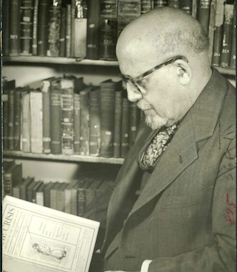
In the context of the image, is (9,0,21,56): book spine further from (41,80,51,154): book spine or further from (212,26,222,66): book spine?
(212,26,222,66): book spine

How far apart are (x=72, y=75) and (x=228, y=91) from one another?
3.11ft

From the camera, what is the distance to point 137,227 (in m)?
1.21

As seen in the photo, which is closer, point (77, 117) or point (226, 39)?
point (226, 39)

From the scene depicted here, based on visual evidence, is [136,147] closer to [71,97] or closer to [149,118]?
[149,118]

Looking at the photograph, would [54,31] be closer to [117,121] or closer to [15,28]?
[15,28]

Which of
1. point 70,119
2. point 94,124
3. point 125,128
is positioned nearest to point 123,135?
point 125,128

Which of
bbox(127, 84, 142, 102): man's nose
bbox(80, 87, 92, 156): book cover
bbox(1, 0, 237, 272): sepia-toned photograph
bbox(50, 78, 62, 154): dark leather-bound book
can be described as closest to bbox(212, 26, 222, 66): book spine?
bbox(1, 0, 237, 272): sepia-toned photograph

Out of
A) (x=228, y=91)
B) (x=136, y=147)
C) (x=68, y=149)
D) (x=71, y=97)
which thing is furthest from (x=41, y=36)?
(x=228, y=91)

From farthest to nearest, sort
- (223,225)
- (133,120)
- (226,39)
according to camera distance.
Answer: (133,120)
(226,39)
(223,225)

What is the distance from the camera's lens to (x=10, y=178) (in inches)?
69.6

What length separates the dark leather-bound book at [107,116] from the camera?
159 cm

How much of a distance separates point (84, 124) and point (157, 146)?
1.48 ft

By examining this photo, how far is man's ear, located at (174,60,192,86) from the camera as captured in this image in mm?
1070

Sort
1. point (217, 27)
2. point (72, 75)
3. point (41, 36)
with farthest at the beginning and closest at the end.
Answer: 1. point (72, 75)
2. point (41, 36)
3. point (217, 27)
